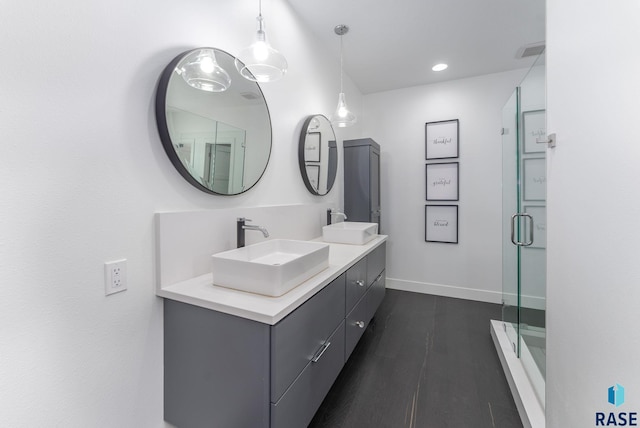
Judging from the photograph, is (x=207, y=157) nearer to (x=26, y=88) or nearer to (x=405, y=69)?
(x=26, y=88)

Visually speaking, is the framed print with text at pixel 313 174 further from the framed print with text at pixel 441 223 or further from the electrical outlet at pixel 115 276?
the framed print with text at pixel 441 223

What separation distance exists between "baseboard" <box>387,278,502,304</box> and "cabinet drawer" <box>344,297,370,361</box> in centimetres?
173

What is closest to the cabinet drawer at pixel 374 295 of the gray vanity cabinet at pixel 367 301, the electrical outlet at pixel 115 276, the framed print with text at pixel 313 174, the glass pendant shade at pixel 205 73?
the gray vanity cabinet at pixel 367 301

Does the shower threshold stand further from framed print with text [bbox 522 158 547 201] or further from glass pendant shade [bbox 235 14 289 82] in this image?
glass pendant shade [bbox 235 14 289 82]

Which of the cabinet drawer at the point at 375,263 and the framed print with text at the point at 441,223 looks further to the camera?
the framed print with text at the point at 441,223

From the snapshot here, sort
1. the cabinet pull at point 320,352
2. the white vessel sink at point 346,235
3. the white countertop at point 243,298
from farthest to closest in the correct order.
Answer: the white vessel sink at point 346,235, the cabinet pull at point 320,352, the white countertop at point 243,298

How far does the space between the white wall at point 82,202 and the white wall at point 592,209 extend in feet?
5.14

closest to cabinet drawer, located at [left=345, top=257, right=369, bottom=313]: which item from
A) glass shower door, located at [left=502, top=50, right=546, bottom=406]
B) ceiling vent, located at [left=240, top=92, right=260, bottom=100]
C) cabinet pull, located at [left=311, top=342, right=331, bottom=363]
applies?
cabinet pull, located at [left=311, top=342, right=331, bottom=363]

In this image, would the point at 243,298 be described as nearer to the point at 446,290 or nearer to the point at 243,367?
the point at 243,367

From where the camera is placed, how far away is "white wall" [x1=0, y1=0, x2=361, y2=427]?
753mm

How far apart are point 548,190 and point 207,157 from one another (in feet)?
5.33

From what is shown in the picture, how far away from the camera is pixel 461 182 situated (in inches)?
129

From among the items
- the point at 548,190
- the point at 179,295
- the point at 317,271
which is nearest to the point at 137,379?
the point at 179,295

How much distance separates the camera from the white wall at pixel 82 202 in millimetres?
753
